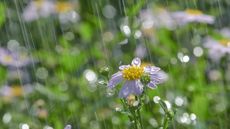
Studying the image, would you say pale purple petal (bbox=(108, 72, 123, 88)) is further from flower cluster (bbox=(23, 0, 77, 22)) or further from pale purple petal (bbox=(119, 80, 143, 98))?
flower cluster (bbox=(23, 0, 77, 22))

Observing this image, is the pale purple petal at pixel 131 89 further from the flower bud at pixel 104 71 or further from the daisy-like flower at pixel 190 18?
the daisy-like flower at pixel 190 18

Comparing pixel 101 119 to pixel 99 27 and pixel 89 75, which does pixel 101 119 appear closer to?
pixel 89 75

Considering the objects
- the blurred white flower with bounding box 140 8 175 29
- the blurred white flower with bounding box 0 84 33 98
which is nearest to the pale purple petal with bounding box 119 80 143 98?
the blurred white flower with bounding box 0 84 33 98

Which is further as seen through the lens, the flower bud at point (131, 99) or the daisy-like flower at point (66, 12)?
the daisy-like flower at point (66, 12)

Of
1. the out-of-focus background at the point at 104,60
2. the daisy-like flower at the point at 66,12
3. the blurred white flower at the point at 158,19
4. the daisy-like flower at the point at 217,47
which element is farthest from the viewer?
the daisy-like flower at the point at 66,12

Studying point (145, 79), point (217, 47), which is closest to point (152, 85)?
point (145, 79)

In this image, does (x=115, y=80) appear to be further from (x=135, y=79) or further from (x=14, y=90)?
(x=14, y=90)

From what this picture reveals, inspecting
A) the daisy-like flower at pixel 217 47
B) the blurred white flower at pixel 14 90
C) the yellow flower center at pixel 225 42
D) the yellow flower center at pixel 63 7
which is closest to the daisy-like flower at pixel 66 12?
the yellow flower center at pixel 63 7

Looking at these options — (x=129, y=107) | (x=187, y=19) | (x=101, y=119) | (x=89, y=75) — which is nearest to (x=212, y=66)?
(x=187, y=19)
